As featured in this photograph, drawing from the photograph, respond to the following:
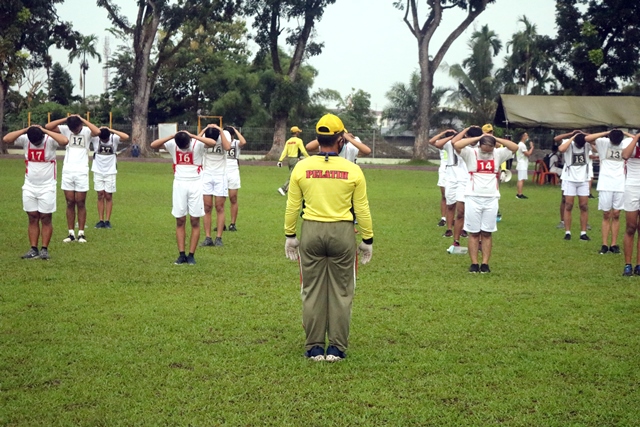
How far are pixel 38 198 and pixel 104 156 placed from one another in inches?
186

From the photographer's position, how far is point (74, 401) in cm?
637

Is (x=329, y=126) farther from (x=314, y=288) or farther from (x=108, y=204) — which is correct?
(x=108, y=204)

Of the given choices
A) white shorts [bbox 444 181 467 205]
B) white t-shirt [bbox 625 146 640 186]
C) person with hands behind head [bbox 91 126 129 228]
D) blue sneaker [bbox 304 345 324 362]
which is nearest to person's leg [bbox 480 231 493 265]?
white t-shirt [bbox 625 146 640 186]

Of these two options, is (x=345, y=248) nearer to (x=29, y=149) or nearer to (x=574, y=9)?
(x=29, y=149)

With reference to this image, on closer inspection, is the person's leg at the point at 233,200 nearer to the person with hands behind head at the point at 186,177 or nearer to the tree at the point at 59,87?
the person with hands behind head at the point at 186,177

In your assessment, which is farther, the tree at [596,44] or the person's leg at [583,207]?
the tree at [596,44]

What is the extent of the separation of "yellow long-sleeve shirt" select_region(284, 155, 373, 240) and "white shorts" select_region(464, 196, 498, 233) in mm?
4962

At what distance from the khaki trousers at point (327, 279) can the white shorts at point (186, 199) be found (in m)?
5.13

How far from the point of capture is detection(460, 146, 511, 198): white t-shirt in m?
12.2

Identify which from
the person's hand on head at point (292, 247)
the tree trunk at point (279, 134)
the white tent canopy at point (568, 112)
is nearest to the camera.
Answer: the person's hand on head at point (292, 247)

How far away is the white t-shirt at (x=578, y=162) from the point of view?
1620 centimetres

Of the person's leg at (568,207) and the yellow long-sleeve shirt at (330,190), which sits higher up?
the yellow long-sleeve shirt at (330,190)

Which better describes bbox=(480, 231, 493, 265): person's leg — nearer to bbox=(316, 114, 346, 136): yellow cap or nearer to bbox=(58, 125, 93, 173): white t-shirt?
bbox=(316, 114, 346, 136): yellow cap

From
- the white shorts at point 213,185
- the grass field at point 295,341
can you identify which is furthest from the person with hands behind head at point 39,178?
the white shorts at point 213,185
